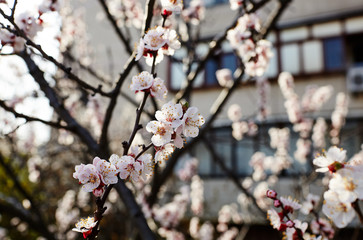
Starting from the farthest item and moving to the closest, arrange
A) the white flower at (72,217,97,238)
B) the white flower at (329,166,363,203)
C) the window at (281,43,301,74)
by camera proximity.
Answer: the window at (281,43,301,74) < the white flower at (72,217,97,238) < the white flower at (329,166,363,203)

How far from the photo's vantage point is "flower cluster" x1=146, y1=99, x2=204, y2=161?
106cm

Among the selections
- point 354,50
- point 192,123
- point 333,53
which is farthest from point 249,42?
point 354,50

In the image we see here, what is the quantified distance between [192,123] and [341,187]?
1.59 feet

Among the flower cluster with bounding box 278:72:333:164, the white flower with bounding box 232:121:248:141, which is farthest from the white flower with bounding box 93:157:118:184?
the flower cluster with bounding box 278:72:333:164

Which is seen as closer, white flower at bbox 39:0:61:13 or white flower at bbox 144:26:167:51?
white flower at bbox 144:26:167:51

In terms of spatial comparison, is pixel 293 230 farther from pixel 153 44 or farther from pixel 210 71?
pixel 210 71

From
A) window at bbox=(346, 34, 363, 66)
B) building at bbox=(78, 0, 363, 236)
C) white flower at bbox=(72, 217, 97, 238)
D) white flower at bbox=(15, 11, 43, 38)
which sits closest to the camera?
white flower at bbox=(72, 217, 97, 238)

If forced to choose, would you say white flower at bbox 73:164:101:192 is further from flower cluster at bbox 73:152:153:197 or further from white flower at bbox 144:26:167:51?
white flower at bbox 144:26:167:51

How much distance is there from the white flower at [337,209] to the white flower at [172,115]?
49 cm

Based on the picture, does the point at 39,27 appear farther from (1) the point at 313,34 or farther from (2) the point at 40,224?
(1) the point at 313,34

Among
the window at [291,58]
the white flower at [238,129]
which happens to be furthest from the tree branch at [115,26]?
the window at [291,58]

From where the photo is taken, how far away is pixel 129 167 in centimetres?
107

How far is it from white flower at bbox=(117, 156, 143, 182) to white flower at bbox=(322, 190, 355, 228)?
1.88ft

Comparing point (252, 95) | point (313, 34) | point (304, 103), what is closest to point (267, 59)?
point (304, 103)
